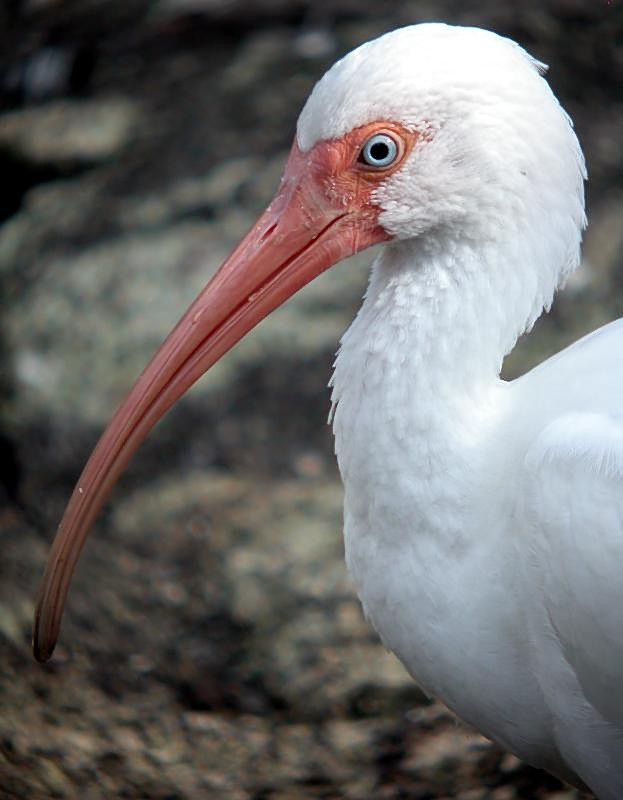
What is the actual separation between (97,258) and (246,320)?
2172 mm

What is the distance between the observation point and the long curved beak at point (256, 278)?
2.48 metres

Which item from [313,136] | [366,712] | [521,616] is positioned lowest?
[366,712]

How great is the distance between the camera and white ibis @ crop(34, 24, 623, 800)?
2.32 m

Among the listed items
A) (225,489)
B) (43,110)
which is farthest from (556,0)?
(225,489)

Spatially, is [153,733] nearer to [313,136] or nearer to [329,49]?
[313,136]

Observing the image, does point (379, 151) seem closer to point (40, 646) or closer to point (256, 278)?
point (256, 278)

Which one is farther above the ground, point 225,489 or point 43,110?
point 43,110

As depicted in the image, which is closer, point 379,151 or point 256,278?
point 379,151

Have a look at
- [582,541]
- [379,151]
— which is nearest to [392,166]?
[379,151]

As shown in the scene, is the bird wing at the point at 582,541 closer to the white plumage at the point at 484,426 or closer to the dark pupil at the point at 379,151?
the white plumage at the point at 484,426

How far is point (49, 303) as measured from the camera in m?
4.50

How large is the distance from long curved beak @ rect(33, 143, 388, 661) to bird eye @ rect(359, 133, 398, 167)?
0.25ft

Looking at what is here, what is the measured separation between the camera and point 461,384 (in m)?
2.51

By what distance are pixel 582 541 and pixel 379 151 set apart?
2.92ft
